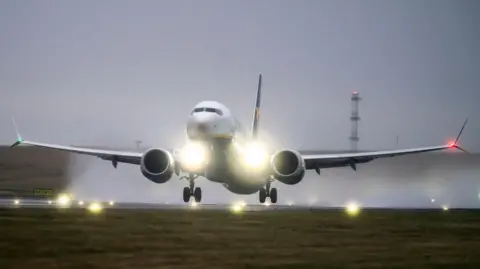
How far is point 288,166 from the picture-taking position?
55062 mm

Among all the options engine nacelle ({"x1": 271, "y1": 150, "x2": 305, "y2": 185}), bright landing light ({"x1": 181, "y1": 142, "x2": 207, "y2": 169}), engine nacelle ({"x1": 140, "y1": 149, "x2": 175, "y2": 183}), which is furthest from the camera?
engine nacelle ({"x1": 271, "y1": 150, "x2": 305, "y2": 185})

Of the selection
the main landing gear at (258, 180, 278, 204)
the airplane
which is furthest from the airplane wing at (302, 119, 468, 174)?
the main landing gear at (258, 180, 278, 204)

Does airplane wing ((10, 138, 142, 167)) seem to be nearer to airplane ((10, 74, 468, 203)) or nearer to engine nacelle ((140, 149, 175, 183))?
airplane ((10, 74, 468, 203))

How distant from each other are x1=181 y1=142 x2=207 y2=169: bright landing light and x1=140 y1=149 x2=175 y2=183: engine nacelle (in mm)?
1294

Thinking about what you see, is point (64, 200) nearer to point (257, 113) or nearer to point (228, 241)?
point (257, 113)

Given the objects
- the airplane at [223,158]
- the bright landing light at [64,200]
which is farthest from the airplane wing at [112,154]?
the bright landing light at [64,200]

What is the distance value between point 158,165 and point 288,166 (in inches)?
349

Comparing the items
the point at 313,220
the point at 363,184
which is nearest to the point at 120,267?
the point at 313,220

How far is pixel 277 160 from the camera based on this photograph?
181 ft

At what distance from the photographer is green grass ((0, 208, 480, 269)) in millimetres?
21766

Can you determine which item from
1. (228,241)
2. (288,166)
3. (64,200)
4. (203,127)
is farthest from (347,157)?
(228,241)

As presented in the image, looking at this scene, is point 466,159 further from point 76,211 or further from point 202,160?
point 76,211

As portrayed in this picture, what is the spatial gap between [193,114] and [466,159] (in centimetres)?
5595

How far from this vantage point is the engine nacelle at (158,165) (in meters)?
53.9
